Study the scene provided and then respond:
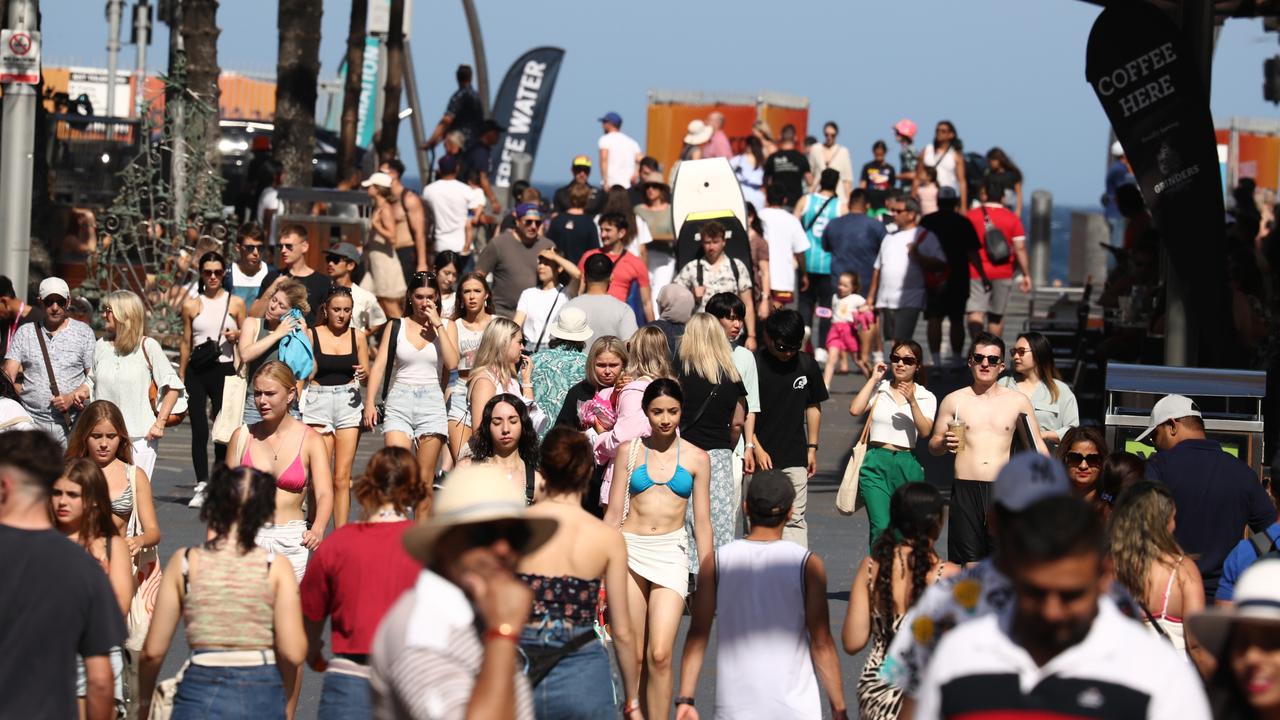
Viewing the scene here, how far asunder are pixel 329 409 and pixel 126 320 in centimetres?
134

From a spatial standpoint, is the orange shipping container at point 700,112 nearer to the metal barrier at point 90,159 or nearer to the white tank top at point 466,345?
the metal barrier at point 90,159

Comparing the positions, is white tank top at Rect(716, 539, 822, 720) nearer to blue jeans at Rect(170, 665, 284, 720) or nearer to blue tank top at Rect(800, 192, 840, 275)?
blue jeans at Rect(170, 665, 284, 720)

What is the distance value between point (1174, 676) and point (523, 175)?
2633 centimetres

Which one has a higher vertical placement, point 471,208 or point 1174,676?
point 471,208

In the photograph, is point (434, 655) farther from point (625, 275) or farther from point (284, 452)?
point (625, 275)

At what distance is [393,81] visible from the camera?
31062 millimetres

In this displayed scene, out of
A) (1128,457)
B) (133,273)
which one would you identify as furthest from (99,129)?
(1128,457)

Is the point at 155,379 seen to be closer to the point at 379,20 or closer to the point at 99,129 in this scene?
the point at 99,129

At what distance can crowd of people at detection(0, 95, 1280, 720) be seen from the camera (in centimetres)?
428

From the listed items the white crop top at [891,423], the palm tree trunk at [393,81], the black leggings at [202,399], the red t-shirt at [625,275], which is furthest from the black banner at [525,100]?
the white crop top at [891,423]

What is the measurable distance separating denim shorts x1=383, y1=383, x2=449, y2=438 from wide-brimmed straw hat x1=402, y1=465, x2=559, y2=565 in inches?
316

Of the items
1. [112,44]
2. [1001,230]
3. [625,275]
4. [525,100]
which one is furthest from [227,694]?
[112,44]

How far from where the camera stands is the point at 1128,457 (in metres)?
8.91

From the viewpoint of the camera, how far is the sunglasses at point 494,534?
14.5 feet
